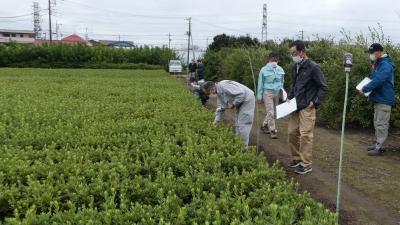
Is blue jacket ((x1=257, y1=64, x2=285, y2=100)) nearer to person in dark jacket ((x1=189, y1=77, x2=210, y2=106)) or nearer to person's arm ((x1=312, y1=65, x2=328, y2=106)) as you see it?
person in dark jacket ((x1=189, y1=77, x2=210, y2=106))

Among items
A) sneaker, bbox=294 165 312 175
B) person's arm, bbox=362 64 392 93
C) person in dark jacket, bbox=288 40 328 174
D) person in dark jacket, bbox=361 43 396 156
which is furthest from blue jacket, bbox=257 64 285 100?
sneaker, bbox=294 165 312 175

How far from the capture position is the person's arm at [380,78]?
339 inches

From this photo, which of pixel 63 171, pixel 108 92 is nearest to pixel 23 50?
pixel 108 92

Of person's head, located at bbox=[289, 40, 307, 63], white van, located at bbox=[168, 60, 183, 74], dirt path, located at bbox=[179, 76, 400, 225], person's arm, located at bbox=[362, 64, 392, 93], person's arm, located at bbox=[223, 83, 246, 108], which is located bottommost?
dirt path, located at bbox=[179, 76, 400, 225]

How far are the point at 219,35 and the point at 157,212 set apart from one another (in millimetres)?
58872

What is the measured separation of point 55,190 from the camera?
4.56 m

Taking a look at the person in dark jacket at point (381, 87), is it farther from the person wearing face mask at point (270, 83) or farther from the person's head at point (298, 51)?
the person wearing face mask at point (270, 83)

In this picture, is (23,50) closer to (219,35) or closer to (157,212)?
(219,35)

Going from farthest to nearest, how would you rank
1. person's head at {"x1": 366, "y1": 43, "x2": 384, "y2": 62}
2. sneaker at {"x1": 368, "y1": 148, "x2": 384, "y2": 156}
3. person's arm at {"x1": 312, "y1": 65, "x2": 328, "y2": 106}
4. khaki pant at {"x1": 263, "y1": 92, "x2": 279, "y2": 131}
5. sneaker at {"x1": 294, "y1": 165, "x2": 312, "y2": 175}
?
1. khaki pant at {"x1": 263, "y1": 92, "x2": 279, "y2": 131}
2. sneaker at {"x1": 368, "y1": 148, "x2": 384, "y2": 156}
3. person's head at {"x1": 366, "y1": 43, "x2": 384, "y2": 62}
4. sneaker at {"x1": 294, "y1": 165, "x2": 312, "y2": 175}
5. person's arm at {"x1": 312, "y1": 65, "x2": 328, "y2": 106}

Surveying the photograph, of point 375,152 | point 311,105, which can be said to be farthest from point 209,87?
point 375,152

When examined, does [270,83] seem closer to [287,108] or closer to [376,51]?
[376,51]

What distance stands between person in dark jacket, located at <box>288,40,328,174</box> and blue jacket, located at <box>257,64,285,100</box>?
2600mm

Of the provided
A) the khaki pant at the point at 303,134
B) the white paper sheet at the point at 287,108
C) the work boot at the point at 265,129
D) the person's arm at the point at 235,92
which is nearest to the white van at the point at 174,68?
the work boot at the point at 265,129

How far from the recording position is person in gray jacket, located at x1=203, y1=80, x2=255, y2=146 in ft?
26.0
